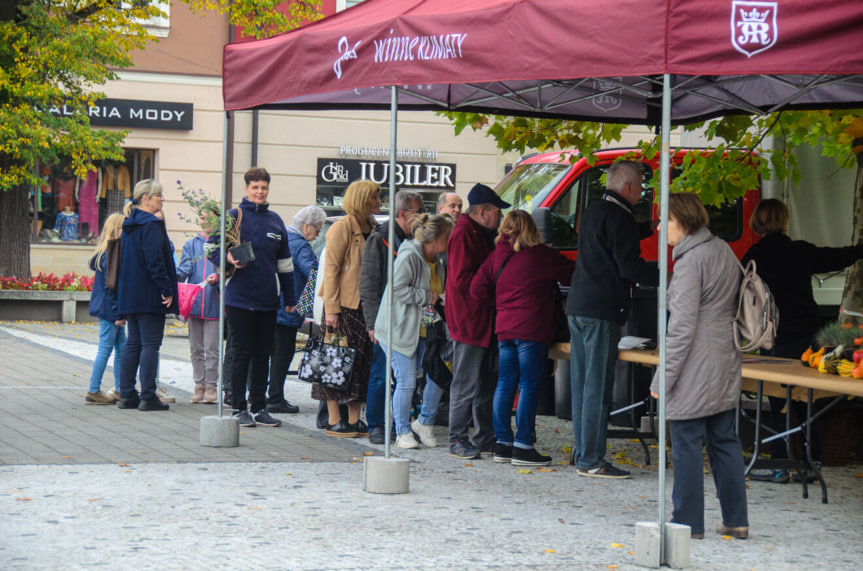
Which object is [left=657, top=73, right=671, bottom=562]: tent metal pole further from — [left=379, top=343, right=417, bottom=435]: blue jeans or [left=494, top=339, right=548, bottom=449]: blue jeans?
[left=379, top=343, right=417, bottom=435]: blue jeans

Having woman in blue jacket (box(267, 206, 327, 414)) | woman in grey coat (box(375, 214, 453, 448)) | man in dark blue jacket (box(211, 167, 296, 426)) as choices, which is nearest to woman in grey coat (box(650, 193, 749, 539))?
woman in grey coat (box(375, 214, 453, 448))

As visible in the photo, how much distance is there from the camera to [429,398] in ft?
28.5

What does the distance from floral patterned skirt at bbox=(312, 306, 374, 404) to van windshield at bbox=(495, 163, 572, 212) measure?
2.35 meters

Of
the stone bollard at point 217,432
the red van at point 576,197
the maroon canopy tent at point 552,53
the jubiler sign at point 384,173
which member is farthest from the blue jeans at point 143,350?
the jubiler sign at point 384,173

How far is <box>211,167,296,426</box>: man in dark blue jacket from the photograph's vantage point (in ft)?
29.4

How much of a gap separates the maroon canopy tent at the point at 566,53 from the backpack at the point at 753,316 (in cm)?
56

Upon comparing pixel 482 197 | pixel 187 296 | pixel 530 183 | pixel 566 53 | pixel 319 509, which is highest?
pixel 566 53

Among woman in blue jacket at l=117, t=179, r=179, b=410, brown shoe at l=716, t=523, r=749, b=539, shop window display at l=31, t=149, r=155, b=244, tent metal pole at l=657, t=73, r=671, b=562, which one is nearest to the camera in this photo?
tent metal pole at l=657, t=73, r=671, b=562

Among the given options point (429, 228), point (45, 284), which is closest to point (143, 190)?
point (429, 228)

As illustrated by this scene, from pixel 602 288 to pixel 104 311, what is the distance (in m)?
4.70

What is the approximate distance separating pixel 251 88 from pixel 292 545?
3159 millimetres

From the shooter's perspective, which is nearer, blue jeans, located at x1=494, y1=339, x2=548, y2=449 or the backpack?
the backpack

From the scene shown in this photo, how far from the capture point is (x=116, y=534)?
5543mm

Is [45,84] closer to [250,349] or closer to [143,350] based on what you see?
[143,350]
